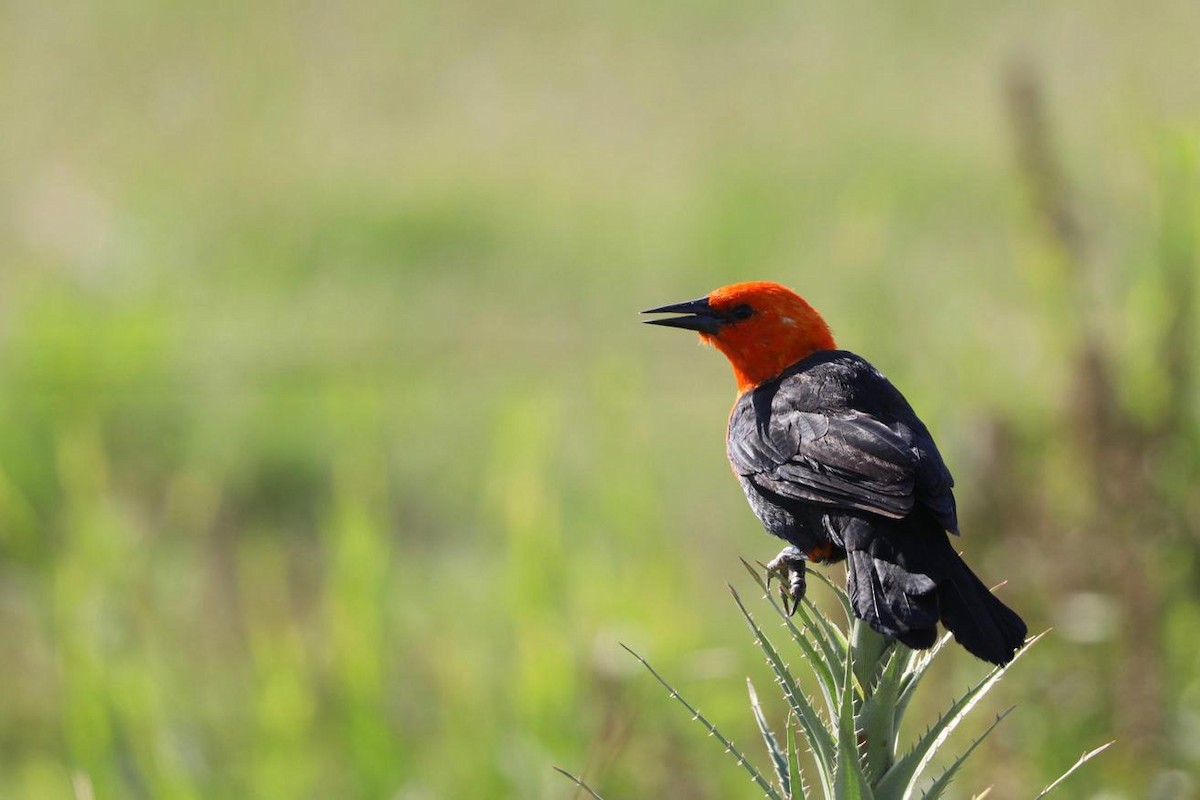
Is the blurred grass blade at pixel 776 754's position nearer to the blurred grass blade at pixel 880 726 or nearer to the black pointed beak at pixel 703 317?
the blurred grass blade at pixel 880 726

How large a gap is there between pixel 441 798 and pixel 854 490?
89.7 inches

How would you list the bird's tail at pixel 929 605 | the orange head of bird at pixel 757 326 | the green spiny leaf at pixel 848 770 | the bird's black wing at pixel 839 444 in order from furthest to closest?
the orange head of bird at pixel 757 326 < the bird's black wing at pixel 839 444 < the bird's tail at pixel 929 605 < the green spiny leaf at pixel 848 770

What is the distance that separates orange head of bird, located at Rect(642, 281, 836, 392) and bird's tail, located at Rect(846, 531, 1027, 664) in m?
0.82

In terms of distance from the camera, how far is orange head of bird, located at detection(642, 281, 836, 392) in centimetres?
264

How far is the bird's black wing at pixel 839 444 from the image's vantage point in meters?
1.98

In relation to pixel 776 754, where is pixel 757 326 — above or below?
above

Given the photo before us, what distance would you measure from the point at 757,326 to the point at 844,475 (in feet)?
2.02

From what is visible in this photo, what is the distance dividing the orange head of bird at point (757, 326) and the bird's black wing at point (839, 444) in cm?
9

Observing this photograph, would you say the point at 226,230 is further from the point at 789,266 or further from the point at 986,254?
the point at 986,254

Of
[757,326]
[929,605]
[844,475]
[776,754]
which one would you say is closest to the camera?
[776,754]

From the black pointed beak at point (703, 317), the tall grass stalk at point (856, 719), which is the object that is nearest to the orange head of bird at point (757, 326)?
the black pointed beak at point (703, 317)

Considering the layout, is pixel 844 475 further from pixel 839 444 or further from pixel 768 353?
pixel 768 353

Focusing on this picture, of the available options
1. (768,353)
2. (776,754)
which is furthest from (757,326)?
(776,754)

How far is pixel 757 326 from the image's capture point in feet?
8.72
